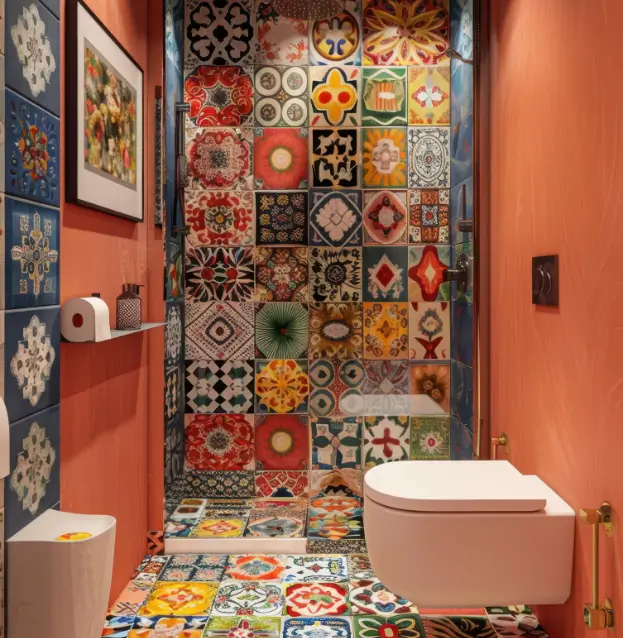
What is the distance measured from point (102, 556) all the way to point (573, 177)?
4.94ft

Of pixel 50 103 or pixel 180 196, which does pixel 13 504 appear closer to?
pixel 50 103

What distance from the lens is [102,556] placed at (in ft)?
5.24

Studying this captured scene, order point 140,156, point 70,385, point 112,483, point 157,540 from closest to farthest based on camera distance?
point 70,385, point 112,483, point 140,156, point 157,540

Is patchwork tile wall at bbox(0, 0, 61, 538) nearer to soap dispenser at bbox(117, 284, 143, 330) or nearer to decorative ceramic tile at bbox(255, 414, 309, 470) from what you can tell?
soap dispenser at bbox(117, 284, 143, 330)

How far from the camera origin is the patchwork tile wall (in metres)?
1.53

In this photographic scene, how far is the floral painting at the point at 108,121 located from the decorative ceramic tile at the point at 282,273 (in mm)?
748

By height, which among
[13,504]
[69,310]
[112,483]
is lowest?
[112,483]

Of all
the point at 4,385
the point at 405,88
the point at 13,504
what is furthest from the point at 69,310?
the point at 405,88

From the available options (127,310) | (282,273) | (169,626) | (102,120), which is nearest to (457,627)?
(169,626)

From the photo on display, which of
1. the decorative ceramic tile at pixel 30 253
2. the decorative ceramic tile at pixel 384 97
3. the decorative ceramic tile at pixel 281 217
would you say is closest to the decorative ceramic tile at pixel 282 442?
the decorative ceramic tile at pixel 281 217

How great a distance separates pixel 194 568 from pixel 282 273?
126 centimetres

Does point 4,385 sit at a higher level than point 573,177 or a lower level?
lower

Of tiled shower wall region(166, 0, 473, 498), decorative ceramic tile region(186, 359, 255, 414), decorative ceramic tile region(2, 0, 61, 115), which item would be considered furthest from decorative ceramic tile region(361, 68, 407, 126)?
decorative ceramic tile region(2, 0, 61, 115)

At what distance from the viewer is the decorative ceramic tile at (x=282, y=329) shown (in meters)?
3.01
